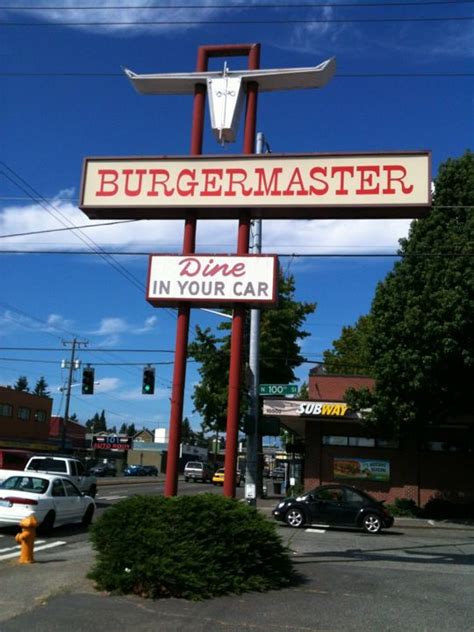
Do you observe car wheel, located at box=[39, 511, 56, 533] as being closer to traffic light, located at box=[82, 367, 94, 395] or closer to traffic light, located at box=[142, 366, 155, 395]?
traffic light, located at box=[142, 366, 155, 395]

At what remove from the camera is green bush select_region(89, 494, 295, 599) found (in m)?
8.38

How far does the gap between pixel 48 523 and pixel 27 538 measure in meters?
5.80

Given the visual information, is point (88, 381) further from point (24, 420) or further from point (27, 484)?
point (24, 420)

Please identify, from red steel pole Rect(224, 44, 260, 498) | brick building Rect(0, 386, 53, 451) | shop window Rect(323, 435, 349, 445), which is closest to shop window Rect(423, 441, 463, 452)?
shop window Rect(323, 435, 349, 445)

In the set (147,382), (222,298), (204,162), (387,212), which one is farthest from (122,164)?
(147,382)

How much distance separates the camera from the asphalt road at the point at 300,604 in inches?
283

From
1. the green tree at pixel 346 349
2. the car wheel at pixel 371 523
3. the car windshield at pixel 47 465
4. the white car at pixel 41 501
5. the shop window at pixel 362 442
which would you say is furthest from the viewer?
the green tree at pixel 346 349

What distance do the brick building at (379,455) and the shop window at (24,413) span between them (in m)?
37.2

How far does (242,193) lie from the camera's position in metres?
12.1

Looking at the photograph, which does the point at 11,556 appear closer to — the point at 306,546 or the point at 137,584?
the point at 137,584

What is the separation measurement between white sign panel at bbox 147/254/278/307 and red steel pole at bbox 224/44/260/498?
33 cm

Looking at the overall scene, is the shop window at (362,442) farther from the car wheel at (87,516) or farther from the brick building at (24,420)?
the brick building at (24,420)

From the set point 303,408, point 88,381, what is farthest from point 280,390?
point 88,381

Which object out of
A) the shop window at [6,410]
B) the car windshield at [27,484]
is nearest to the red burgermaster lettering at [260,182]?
the car windshield at [27,484]
